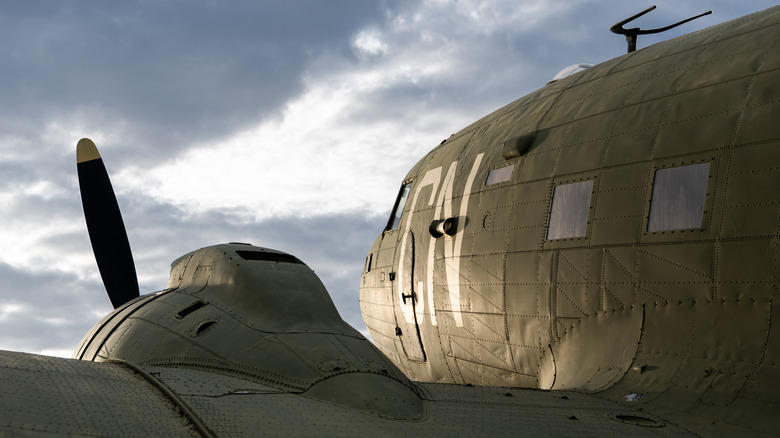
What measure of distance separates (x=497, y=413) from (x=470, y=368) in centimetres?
517

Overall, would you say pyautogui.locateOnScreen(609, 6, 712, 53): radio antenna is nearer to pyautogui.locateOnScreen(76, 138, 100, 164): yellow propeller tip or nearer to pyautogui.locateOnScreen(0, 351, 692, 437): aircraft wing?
pyautogui.locateOnScreen(0, 351, 692, 437): aircraft wing

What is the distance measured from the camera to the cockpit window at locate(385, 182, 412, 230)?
14.8 m

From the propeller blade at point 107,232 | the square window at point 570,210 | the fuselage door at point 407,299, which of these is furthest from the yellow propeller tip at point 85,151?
the square window at point 570,210

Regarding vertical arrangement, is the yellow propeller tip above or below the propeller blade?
above

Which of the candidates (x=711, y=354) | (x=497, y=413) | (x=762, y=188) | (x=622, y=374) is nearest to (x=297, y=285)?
(x=497, y=413)

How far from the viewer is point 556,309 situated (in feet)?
30.4

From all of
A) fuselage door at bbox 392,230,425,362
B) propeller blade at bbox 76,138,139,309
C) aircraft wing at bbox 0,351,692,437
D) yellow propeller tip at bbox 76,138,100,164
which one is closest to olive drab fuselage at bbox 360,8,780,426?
fuselage door at bbox 392,230,425,362

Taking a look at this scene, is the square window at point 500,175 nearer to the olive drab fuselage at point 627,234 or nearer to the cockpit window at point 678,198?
the olive drab fuselage at point 627,234

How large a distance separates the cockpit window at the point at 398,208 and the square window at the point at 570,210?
216 inches

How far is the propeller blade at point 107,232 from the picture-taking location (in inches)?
524

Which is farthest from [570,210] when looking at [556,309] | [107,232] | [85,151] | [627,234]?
[85,151]

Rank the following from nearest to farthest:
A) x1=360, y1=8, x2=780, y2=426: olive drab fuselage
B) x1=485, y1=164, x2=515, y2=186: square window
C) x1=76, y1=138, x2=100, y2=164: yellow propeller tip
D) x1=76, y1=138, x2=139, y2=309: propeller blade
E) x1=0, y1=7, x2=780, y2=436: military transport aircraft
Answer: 1. x1=0, y1=7, x2=780, y2=436: military transport aircraft
2. x1=360, y1=8, x2=780, y2=426: olive drab fuselage
3. x1=485, y1=164, x2=515, y2=186: square window
4. x1=76, y1=138, x2=139, y2=309: propeller blade
5. x1=76, y1=138, x2=100, y2=164: yellow propeller tip

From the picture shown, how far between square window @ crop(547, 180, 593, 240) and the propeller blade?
8.35 meters

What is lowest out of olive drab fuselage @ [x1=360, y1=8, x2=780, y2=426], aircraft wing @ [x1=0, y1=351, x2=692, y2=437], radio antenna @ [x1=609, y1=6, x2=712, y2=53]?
aircraft wing @ [x1=0, y1=351, x2=692, y2=437]
